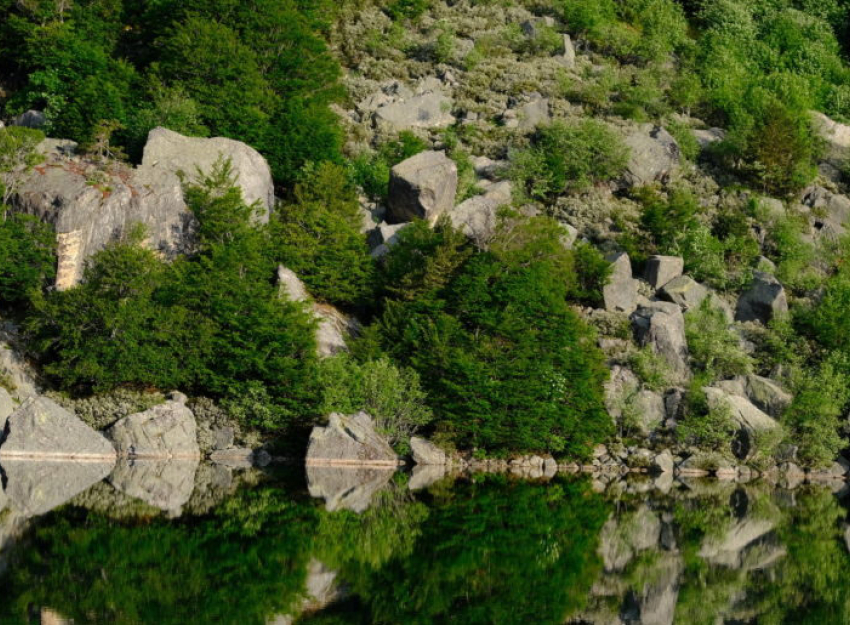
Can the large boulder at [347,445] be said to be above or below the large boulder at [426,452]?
above

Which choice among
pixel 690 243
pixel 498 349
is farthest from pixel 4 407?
pixel 690 243

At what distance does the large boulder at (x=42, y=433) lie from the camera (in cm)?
3728

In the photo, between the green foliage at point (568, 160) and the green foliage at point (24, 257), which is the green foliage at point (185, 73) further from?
the green foliage at point (568, 160)

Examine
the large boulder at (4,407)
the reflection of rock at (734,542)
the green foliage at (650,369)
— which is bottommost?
the green foliage at (650,369)

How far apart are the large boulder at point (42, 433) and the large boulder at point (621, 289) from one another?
2998 cm

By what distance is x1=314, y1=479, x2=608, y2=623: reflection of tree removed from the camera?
17.8 metres

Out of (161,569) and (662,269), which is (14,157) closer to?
(662,269)

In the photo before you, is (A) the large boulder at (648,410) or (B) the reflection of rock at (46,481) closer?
(B) the reflection of rock at (46,481)

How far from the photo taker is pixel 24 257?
47.5 metres

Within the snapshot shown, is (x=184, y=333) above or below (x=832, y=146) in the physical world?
above

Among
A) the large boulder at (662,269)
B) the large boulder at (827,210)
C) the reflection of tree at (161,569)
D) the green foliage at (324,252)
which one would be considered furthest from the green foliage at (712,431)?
the reflection of tree at (161,569)

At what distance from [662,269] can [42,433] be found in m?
36.3

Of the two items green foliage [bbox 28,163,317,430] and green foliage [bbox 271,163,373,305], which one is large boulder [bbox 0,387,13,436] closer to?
green foliage [bbox 28,163,317,430]

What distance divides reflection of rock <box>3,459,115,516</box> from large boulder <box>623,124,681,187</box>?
4331cm
